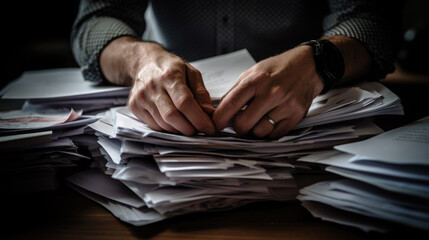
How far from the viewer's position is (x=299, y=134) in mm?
478

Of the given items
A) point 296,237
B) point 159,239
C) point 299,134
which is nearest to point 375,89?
point 299,134

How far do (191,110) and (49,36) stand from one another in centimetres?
223

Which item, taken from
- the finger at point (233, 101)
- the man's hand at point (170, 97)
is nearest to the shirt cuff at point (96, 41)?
the man's hand at point (170, 97)

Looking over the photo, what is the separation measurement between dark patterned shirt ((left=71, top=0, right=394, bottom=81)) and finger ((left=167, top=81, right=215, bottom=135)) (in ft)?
1.44

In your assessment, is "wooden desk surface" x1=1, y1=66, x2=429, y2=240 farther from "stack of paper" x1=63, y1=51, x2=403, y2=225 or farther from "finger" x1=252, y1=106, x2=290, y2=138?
"finger" x1=252, y1=106, x2=290, y2=138

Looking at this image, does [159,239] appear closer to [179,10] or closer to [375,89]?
[375,89]

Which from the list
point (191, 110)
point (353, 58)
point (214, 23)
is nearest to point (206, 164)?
point (191, 110)

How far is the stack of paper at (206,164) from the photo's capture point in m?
0.42

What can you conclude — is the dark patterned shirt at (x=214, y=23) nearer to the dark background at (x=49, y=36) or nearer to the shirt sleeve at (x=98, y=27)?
the shirt sleeve at (x=98, y=27)

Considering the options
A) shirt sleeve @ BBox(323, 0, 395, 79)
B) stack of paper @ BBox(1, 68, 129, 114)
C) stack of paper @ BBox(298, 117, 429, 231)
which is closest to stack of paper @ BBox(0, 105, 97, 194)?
stack of paper @ BBox(1, 68, 129, 114)

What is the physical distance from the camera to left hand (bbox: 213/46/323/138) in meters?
0.46

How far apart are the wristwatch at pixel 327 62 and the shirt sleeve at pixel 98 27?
535 mm

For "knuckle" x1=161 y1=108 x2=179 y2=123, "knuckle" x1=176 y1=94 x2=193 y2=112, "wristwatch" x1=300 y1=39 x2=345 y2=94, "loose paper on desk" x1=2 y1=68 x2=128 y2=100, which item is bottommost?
"loose paper on desk" x1=2 y1=68 x2=128 y2=100

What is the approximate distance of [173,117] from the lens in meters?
0.45
